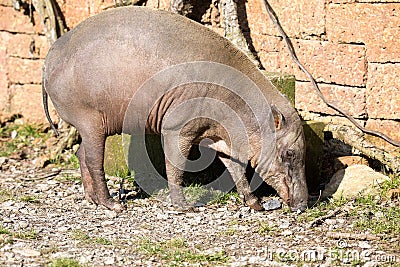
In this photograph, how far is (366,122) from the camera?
740 centimetres

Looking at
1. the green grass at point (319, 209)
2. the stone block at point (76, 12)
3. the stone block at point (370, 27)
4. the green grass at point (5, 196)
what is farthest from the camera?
the stone block at point (76, 12)

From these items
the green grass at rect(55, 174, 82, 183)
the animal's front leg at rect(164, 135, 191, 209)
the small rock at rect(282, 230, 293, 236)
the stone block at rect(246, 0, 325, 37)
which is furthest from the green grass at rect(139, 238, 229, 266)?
the stone block at rect(246, 0, 325, 37)

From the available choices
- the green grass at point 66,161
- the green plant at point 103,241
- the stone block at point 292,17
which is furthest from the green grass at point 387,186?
the green grass at point 66,161

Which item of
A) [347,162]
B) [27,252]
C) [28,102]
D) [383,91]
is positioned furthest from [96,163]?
[28,102]

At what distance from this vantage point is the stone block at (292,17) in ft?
24.3

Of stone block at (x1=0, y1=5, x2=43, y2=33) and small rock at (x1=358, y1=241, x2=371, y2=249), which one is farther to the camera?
stone block at (x1=0, y1=5, x2=43, y2=33)

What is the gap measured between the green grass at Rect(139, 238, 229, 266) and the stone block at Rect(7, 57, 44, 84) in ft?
14.0

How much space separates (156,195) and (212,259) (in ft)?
5.83

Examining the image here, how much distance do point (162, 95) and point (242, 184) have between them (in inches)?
42.1

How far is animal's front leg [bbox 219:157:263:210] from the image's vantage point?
21.8 ft

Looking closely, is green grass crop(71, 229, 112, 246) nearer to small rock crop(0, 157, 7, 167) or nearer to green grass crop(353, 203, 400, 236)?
green grass crop(353, 203, 400, 236)

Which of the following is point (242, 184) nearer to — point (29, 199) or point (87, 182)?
point (87, 182)

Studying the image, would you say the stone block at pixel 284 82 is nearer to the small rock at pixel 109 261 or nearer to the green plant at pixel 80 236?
the green plant at pixel 80 236

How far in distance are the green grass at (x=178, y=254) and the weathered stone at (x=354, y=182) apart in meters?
1.79
